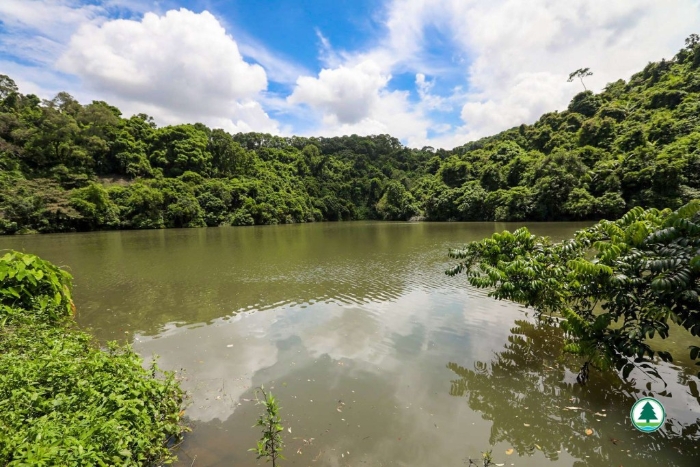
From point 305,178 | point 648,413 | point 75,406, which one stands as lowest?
point 648,413

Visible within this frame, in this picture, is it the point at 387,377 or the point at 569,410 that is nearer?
the point at 569,410

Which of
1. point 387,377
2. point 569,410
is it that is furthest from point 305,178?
point 569,410

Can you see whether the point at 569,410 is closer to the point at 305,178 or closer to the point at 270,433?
the point at 270,433

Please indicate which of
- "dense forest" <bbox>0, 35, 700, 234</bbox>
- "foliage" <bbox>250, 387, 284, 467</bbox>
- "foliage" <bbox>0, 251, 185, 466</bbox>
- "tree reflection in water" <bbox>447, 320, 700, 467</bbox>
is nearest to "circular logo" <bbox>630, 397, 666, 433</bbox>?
"tree reflection in water" <bbox>447, 320, 700, 467</bbox>

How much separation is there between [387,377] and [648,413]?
12.9 feet

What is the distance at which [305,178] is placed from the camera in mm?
89812

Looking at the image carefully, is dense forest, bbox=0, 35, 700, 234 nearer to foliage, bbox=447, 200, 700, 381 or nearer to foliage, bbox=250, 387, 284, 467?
foliage, bbox=447, 200, 700, 381

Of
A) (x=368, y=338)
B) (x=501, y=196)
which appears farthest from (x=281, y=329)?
(x=501, y=196)

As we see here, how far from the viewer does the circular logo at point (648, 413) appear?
3.57 m

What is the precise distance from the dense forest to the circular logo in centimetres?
4522

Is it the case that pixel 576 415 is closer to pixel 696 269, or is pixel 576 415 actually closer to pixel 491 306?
pixel 696 269

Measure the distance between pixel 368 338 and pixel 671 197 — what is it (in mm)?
50056

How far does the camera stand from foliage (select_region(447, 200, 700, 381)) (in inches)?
157

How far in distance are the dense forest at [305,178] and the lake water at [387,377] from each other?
138 feet
